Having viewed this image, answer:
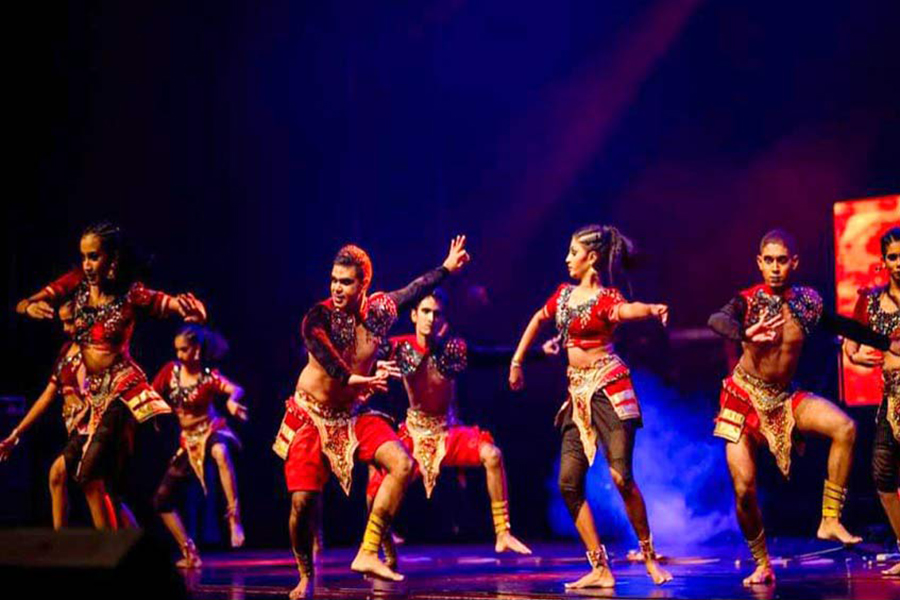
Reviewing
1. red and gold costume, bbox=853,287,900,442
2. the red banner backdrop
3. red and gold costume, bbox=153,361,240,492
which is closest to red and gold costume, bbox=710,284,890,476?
red and gold costume, bbox=853,287,900,442

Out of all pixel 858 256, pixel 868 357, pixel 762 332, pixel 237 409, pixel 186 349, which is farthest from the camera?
pixel 858 256

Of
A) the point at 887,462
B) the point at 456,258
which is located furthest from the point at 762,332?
the point at 456,258

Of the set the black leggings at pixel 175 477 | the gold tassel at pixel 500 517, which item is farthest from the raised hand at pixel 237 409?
the gold tassel at pixel 500 517

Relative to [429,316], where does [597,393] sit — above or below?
below

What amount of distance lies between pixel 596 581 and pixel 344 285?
192cm

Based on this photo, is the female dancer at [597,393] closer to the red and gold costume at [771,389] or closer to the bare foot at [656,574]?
the bare foot at [656,574]

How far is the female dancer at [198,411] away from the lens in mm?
8695

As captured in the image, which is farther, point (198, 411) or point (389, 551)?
point (198, 411)

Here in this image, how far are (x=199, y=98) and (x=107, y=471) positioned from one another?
4068mm

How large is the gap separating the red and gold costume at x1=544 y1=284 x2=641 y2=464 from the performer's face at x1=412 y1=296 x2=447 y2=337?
6.52ft

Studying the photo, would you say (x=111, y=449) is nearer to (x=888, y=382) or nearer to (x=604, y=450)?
(x=604, y=450)

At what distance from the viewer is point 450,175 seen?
1013 cm

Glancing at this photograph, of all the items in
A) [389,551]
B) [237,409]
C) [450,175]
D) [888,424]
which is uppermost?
[450,175]

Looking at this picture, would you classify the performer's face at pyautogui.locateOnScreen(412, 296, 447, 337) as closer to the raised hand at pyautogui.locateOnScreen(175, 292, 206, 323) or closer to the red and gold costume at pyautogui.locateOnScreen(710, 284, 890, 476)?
the raised hand at pyautogui.locateOnScreen(175, 292, 206, 323)
